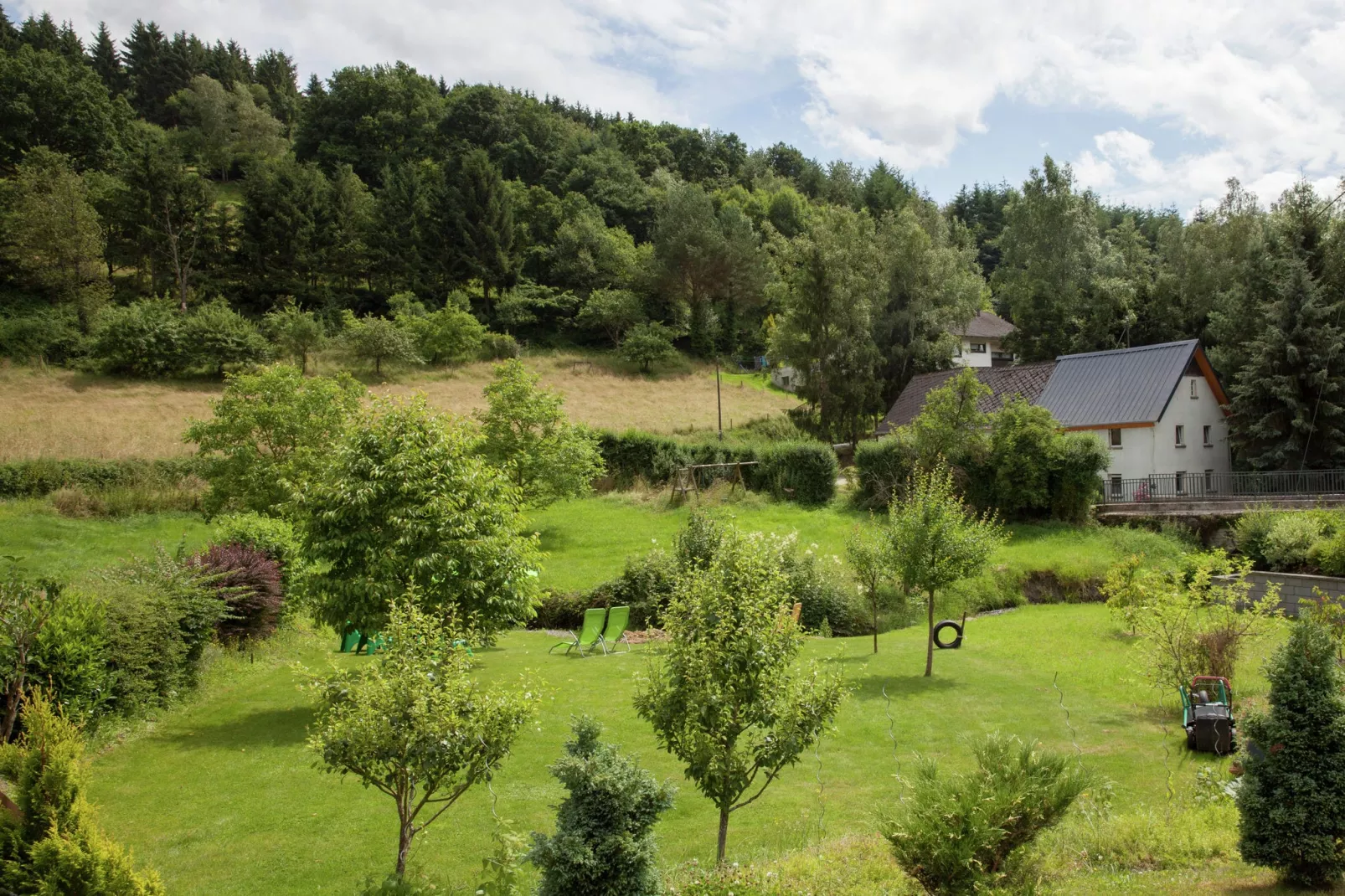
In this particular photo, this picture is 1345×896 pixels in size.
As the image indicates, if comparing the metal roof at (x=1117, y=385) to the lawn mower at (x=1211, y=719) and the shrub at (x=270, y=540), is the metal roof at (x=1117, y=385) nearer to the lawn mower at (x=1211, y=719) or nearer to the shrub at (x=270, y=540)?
the lawn mower at (x=1211, y=719)

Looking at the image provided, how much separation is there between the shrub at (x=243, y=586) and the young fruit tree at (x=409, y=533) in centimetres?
315

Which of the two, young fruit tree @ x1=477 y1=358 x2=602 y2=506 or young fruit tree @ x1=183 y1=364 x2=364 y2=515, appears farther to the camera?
young fruit tree @ x1=477 y1=358 x2=602 y2=506

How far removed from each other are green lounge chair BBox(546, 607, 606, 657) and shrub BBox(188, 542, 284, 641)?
596 centimetres

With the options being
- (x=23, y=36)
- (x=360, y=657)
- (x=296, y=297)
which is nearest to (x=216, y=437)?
(x=360, y=657)

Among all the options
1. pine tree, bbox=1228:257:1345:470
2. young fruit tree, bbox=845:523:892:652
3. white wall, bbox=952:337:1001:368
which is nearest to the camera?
young fruit tree, bbox=845:523:892:652

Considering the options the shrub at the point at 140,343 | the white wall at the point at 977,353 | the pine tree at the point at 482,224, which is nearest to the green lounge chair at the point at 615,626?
the shrub at the point at 140,343

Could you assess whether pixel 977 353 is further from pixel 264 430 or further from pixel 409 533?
pixel 409 533

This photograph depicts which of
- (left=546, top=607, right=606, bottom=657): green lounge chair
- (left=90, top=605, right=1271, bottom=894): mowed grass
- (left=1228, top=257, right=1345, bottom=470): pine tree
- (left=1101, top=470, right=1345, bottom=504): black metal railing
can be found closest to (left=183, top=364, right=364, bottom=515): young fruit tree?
(left=90, top=605, right=1271, bottom=894): mowed grass

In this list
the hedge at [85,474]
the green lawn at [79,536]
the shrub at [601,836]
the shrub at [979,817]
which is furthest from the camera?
the hedge at [85,474]

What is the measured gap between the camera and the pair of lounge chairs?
18.2 metres

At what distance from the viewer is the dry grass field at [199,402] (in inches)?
1292

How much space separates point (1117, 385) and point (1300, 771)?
1324 inches

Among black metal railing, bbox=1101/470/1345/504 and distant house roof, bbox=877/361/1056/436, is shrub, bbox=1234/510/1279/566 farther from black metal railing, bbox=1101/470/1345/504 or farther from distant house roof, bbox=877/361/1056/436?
distant house roof, bbox=877/361/1056/436

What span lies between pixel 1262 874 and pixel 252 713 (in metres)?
13.4
